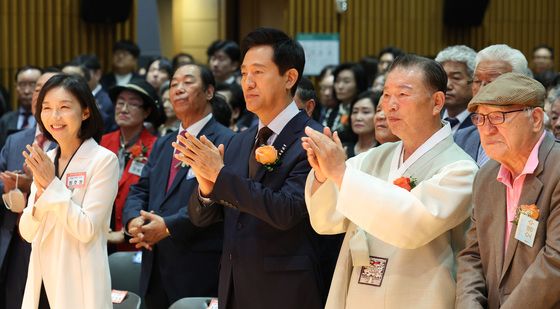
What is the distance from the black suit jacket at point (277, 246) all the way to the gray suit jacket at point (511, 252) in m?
0.67

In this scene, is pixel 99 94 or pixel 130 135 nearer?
pixel 130 135

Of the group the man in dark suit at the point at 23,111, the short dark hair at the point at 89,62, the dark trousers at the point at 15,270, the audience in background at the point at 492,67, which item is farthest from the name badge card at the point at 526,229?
the short dark hair at the point at 89,62

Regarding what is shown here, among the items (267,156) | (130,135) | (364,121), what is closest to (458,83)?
(364,121)

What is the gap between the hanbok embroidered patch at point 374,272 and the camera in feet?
9.96

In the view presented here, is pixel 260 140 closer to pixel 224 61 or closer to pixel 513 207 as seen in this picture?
pixel 513 207

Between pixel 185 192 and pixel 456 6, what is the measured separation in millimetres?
6402

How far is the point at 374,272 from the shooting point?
3061 millimetres

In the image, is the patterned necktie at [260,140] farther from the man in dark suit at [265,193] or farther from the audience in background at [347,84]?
the audience in background at [347,84]

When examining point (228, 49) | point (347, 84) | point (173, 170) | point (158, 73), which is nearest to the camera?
point (173, 170)

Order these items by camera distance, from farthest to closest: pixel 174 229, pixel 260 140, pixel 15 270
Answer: pixel 15 270, pixel 174 229, pixel 260 140

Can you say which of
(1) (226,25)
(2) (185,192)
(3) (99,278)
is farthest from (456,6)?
(3) (99,278)

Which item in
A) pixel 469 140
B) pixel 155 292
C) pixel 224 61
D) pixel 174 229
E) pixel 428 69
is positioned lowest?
pixel 155 292

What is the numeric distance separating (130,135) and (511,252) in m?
3.17

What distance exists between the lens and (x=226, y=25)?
11.6 m
